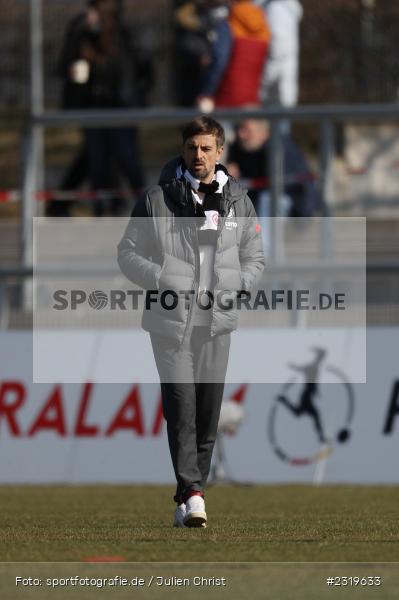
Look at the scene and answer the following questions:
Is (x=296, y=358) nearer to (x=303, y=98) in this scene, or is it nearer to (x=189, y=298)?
(x=189, y=298)

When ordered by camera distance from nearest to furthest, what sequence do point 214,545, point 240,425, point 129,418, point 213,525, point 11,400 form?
1. point 214,545
2. point 213,525
3. point 240,425
4. point 129,418
5. point 11,400

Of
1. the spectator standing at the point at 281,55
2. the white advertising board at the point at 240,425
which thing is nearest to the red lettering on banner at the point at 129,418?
the white advertising board at the point at 240,425

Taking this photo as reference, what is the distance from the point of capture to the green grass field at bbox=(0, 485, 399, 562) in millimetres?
7371

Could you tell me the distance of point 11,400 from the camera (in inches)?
558

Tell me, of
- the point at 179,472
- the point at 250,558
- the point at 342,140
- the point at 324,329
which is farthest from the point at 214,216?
the point at 342,140

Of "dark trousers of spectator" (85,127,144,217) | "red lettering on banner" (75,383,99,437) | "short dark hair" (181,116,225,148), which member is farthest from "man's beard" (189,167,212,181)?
"dark trousers of spectator" (85,127,144,217)

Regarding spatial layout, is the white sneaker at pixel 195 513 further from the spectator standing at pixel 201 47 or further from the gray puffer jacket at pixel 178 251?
the spectator standing at pixel 201 47

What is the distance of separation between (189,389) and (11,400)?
560 centimetres

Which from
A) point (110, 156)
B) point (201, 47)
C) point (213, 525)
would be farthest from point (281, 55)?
point (213, 525)

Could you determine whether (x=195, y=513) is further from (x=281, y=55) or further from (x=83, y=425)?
(x=281, y=55)

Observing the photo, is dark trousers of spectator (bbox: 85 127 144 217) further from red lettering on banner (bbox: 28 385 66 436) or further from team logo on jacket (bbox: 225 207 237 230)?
team logo on jacket (bbox: 225 207 237 230)

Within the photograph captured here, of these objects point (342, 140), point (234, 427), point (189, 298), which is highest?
point (342, 140)

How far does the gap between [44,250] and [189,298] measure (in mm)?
6177

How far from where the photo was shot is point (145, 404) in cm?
1403
